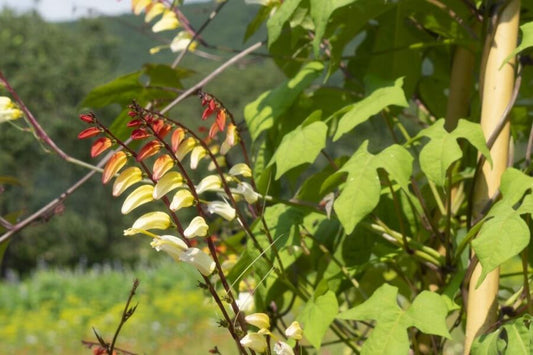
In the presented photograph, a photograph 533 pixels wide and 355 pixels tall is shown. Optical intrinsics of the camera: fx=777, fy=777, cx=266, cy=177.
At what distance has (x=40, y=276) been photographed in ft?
44.0

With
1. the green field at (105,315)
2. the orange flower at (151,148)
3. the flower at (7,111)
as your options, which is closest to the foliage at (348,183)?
the orange flower at (151,148)

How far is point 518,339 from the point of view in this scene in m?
0.97

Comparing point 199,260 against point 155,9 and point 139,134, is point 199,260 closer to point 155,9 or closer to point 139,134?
point 139,134

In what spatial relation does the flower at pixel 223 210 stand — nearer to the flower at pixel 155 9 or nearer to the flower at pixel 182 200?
the flower at pixel 182 200

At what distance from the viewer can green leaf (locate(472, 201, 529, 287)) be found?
34.9 inches

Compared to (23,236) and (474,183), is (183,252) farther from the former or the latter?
(23,236)

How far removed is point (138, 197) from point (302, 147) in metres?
0.28

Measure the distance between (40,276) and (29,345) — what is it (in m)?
3.95

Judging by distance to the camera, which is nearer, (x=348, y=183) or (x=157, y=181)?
(x=157, y=181)

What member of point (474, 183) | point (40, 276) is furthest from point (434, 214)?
point (40, 276)

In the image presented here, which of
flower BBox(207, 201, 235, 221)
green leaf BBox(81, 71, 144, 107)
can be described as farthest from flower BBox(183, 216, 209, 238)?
green leaf BBox(81, 71, 144, 107)

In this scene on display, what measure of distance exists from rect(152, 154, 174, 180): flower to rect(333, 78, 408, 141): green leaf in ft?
0.92

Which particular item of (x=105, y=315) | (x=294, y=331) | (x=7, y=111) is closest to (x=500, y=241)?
(x=294, y=331)

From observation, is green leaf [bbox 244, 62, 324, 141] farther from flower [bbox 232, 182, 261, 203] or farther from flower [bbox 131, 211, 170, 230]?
flower [bbox 131, 211, 170, 230]
